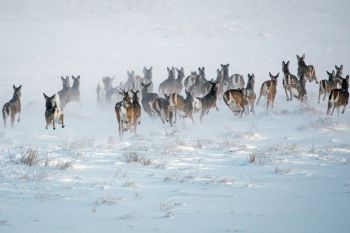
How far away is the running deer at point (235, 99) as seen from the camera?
805 inches

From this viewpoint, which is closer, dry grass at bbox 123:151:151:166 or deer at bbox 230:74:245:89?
dry grass at bbox 123:151:151:166

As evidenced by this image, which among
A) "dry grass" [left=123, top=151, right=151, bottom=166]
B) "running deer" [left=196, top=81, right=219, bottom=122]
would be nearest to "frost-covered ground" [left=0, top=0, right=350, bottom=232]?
"dry grass" [left=123, top=151, right=151, bottom=166]

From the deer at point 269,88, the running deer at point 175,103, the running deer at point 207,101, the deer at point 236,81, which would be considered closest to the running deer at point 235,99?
the running deer at point 207,101

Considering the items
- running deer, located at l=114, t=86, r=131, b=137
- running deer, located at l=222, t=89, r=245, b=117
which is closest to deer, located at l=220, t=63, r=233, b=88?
running deer, located at l=222, t=89, r=245, b=117

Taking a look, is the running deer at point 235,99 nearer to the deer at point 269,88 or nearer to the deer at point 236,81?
the deer at point 269,88

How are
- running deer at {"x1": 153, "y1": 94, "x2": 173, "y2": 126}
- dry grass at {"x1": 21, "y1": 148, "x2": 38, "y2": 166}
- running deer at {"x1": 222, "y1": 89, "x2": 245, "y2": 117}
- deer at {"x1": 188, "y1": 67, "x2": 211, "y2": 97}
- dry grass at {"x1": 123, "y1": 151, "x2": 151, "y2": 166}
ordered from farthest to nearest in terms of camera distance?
1. deer at {"x1": 188, "y1": 67, "x2": 211, "y2": 97}
2. running deer at {"x1": 222, "y1": 89, "x2": 245, "y2": 117}
3. running deer at {"x1": 153, "y1": 94, "x2": 173, "y2": 126}
4. dry grass at {"x1": 123, "y1": 151, "x2": 151, "y2": 166}
5. dry grass at {"x1": 21, "y1": 148, "x2": 38, "y2": 166}

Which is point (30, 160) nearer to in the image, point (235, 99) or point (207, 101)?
point (207, 101)

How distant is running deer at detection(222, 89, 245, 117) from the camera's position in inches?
805

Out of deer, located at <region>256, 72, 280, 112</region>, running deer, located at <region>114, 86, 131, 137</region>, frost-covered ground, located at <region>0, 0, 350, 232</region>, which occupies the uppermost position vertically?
deer, located at <region>256, 72, 280, 112</region>

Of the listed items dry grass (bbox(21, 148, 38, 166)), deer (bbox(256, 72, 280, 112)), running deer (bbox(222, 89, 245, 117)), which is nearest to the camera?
dry grass (bbox(21, 148, 38, 166))

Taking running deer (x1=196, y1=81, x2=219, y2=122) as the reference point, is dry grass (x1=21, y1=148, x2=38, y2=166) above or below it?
below

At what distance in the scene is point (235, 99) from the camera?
20750mm

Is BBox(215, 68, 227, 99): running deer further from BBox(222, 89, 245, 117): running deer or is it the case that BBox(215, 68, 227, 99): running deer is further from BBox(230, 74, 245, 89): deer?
BBox(222, 89, 245, 117): running deer

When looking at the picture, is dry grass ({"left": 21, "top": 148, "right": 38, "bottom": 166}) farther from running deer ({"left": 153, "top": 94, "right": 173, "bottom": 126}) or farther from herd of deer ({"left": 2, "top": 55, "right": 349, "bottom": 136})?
running deer ({"left": 153, "top": 94, "right": 173, "bottom": 126})
